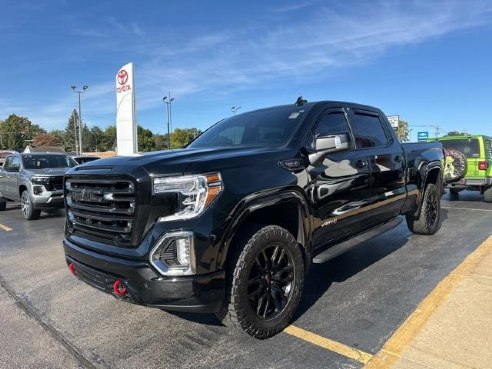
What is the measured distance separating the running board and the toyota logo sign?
18.3m

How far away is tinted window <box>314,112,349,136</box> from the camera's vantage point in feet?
14.1

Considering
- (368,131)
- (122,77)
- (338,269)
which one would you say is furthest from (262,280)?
(122,77)

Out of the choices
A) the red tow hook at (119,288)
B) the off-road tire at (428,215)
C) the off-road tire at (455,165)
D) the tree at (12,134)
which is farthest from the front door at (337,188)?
the tree at (12,134)

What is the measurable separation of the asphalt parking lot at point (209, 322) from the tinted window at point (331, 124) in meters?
1.66

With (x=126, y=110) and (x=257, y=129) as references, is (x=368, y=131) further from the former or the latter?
(x=126, y=110)

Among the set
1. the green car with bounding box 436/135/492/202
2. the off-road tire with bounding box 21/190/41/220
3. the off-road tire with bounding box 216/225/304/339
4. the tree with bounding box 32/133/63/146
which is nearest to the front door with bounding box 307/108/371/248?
the off-road tire with bounding box 216/225/304/339

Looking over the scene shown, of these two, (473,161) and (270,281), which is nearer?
(270,281)

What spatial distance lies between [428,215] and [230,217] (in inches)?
187

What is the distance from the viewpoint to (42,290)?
483 centimetres

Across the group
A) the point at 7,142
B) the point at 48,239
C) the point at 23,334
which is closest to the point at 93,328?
the point at 23,334

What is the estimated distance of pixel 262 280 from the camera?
3.36 m

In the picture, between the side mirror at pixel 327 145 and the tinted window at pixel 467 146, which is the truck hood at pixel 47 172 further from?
the tinted window at pixel 467 146

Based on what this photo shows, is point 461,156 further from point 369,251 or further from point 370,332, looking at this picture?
point 370,332

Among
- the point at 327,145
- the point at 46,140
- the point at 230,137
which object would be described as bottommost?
the point at 327,145
